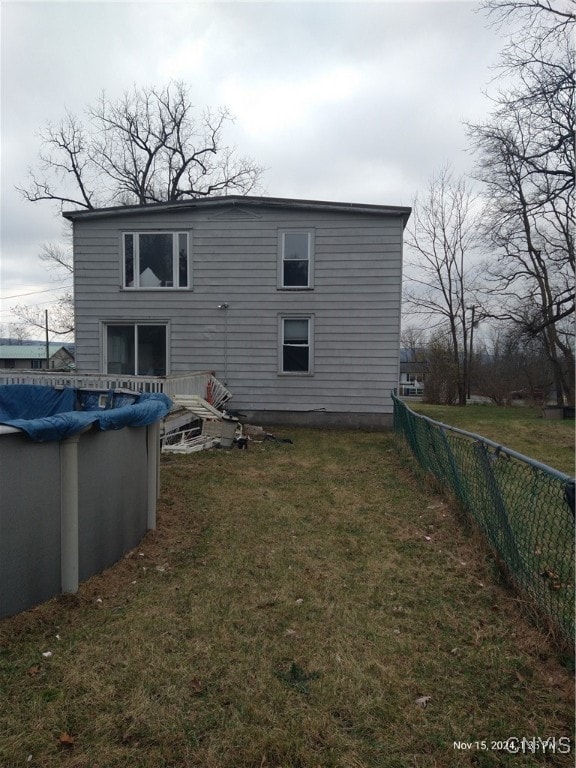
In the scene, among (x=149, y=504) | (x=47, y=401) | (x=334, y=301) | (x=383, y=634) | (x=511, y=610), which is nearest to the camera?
(x=383, y=634)

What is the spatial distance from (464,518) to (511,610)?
1782 mm

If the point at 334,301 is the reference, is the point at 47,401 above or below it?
below

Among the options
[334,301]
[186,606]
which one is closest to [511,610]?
[186,606]

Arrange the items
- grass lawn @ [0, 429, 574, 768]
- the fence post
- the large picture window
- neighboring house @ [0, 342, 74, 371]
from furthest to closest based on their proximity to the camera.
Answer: neighboring house @ [0, 342, 74, 371] → the large picture window → the fence post → grass lawn @ [0, 429, 574, 768]

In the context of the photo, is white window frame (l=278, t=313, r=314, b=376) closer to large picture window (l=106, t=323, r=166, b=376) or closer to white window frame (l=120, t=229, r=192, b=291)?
white window frame (l=120, t=229, r=192, b=291)

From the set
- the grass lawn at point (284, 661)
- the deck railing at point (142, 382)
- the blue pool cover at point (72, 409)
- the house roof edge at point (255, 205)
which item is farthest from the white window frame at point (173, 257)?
the grass lawn at point (284, 661)

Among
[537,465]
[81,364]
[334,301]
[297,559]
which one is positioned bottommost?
[297,559]

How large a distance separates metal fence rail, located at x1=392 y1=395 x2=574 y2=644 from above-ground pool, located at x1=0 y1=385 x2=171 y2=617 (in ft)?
9.97

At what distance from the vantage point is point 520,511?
13.1ft

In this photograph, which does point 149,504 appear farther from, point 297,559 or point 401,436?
point 401,436

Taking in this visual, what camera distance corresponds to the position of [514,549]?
136 inches

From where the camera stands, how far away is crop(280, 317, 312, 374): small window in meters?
12.3

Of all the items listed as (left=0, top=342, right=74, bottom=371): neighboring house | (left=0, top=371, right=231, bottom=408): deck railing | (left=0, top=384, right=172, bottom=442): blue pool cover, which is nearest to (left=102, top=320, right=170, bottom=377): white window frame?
(left=0, top=371, right=231, bottom=408): deck railing

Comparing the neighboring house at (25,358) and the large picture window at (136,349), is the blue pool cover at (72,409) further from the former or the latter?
the neighboring house at (25,358)
